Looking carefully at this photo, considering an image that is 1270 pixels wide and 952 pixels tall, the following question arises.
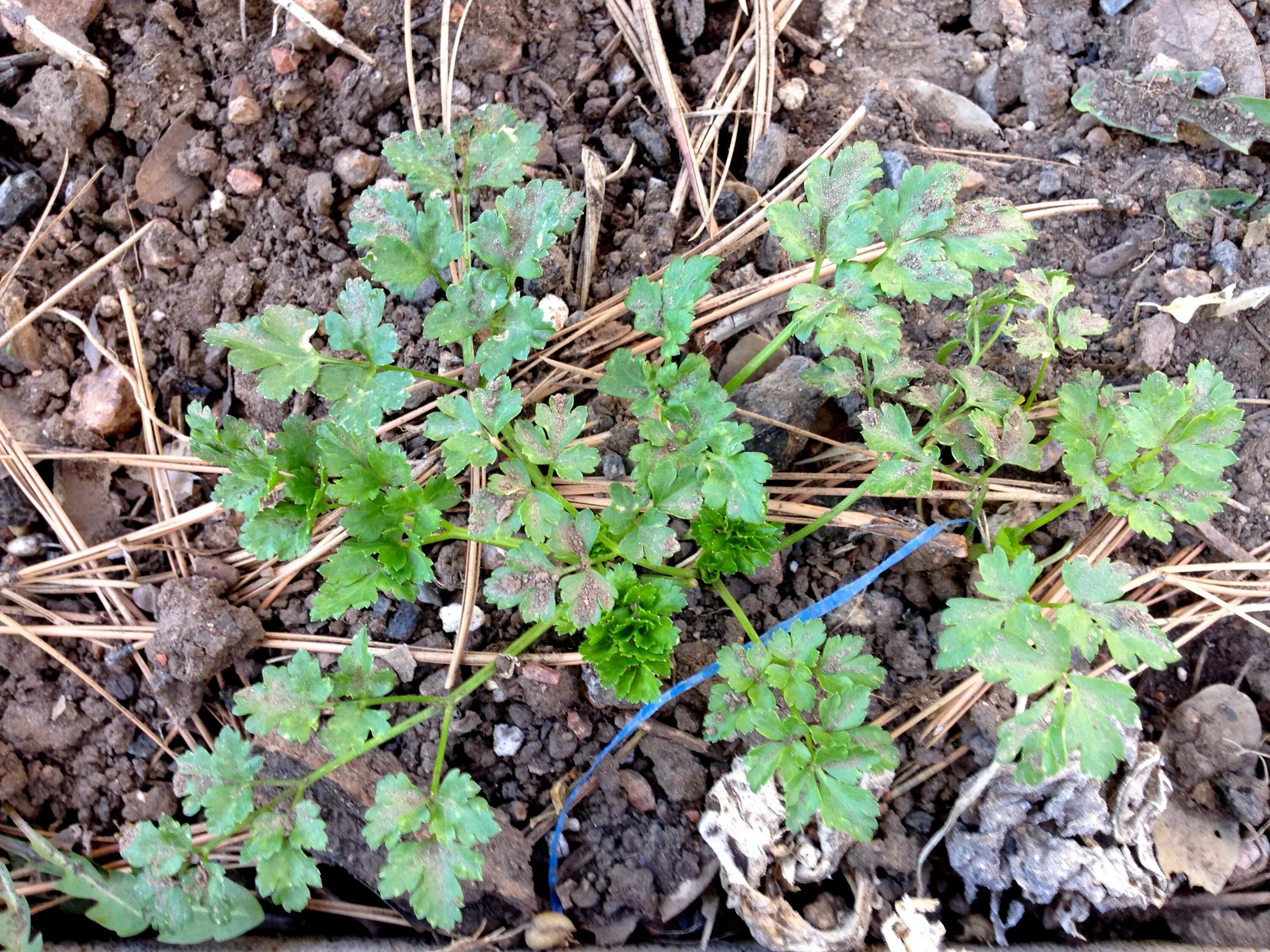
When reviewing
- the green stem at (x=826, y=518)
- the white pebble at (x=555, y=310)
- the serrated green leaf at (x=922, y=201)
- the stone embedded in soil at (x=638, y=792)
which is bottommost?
the stone embedded in soil at (x=638, y=792)

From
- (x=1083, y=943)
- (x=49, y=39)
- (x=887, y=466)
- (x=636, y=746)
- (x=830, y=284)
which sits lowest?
(x=1083, y=943)

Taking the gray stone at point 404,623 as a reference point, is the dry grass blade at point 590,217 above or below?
above

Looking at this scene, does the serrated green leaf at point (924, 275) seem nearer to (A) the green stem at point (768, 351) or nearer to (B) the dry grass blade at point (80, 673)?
(A) the green stem at point (768, 351)

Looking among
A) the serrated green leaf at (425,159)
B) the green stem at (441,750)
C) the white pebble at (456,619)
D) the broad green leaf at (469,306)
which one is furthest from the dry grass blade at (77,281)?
the green stem at (441,750)

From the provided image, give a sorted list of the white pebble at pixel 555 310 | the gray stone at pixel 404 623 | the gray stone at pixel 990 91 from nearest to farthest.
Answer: the gray stone at pixel 404 623 < the white pebble at pixel 555 310 < the gray stone at pixel 990 91

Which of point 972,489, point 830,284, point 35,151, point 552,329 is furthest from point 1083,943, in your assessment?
point 35,151

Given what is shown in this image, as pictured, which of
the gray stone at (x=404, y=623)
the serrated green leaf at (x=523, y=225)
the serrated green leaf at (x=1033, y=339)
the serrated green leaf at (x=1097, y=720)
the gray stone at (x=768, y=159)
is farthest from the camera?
the gray stone at (x=768, y=159)

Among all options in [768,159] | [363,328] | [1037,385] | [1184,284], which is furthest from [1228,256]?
[363,328]

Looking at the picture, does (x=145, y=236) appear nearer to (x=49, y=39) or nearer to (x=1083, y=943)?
(x=49, y=39)
